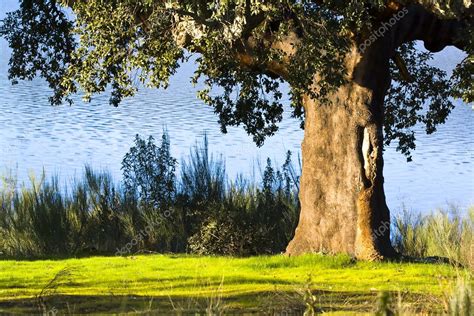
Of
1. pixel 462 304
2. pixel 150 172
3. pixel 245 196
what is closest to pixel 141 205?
pixel 150 172

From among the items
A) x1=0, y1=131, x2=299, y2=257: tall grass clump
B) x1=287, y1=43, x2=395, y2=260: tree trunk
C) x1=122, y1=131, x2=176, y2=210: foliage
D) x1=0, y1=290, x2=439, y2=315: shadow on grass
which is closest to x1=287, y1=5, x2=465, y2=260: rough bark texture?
x1=287, y1=43, x2=395, y2=260: tree trunk

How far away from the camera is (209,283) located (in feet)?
47.9

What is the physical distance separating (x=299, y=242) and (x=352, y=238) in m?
1.06

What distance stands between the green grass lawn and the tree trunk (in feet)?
2.22

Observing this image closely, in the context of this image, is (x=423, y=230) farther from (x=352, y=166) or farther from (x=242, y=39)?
(x=242, y=39)

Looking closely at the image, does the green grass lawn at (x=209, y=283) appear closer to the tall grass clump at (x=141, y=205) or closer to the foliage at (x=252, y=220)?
the foliage at (x=252, y=220)

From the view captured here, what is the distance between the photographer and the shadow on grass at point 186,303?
39.2 ft

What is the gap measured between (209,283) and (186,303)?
5.95ft

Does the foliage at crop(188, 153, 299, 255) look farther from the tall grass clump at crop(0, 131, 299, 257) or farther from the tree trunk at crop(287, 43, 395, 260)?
the tree trunk at crop(287, 43, 395, 260)

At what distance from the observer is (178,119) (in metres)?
48.3

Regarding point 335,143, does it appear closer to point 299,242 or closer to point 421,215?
point 299,242

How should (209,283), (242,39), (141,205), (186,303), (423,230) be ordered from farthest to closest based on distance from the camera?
(423,230)
(141,205)
(242,39)
(209,283)
(186,303)

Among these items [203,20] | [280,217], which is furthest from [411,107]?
[203,20]

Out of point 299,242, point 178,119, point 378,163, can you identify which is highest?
point 178,119
